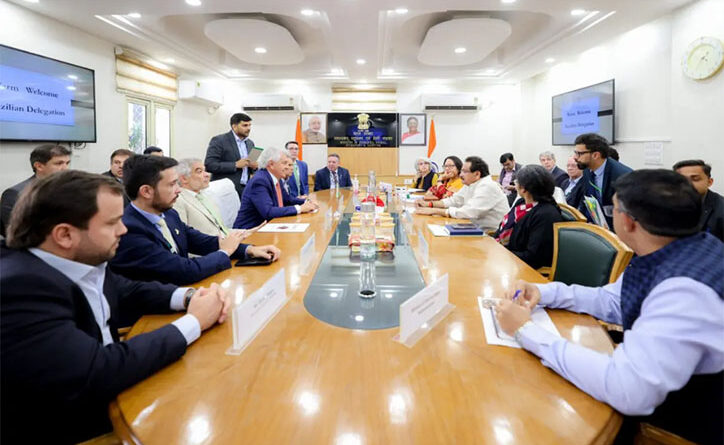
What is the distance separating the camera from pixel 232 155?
4418 mm

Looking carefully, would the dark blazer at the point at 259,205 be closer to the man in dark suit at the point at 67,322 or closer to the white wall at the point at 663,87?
the man in dark suit at the point at 67,322

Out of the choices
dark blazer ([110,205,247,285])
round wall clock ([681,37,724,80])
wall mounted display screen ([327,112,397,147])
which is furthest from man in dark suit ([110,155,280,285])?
wall mounted display screen ([327,112,397,147])

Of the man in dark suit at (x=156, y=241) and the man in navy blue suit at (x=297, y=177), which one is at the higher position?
the man in navy blue suit at (x=297, y=177)

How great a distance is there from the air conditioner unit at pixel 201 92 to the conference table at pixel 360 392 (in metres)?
6.44

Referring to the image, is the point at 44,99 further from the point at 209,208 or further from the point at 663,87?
the point at 663,87

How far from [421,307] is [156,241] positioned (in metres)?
1.17

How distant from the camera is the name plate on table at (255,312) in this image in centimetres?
96

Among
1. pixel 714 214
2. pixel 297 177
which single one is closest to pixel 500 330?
pixel 714 214

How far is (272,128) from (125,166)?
665 centimetres

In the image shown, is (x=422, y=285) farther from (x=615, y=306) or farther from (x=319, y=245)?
(x=319, y=245)

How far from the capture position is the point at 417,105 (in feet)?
26.1

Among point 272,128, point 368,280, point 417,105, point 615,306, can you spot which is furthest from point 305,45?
point 615,306

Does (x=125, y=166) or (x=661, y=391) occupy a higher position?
(x=125, y=166)

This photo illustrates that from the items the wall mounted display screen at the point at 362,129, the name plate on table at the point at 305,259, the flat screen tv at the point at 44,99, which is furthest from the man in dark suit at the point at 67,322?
the wall mounted display screen at the point at 362,129
